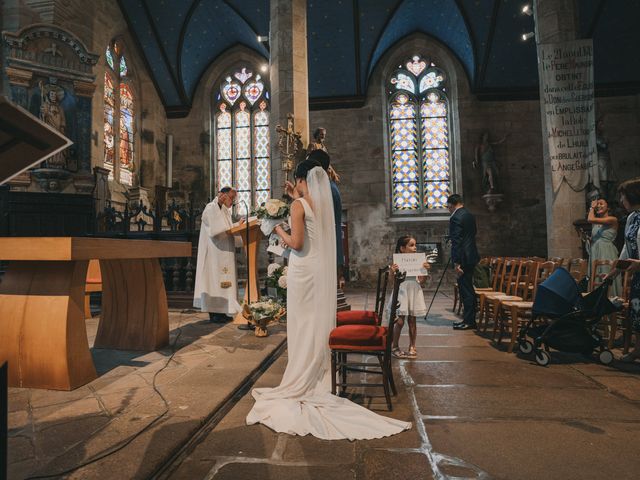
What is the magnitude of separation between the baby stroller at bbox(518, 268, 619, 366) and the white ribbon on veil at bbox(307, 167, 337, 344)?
2198 mm

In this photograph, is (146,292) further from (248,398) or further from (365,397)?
(365,397)

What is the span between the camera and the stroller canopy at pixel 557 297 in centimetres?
365

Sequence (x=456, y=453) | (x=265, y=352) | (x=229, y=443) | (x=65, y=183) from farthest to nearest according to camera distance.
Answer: (x=65, y=183), (x=265, y=352), (x=229, y=443), (x=456, y=453)

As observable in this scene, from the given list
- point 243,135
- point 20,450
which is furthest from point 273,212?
point 243,135

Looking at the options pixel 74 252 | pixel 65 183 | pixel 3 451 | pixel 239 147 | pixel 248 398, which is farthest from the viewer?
pixel 239 147

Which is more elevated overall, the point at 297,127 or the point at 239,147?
the point at 239,147

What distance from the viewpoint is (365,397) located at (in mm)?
2904

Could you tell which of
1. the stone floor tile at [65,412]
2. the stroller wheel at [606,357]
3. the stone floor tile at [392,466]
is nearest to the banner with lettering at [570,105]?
the stroller wheel at [606,357]

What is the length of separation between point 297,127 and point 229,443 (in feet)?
20.9

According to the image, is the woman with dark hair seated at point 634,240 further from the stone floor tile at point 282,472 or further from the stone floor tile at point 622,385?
the stone floor tile at point 282,472

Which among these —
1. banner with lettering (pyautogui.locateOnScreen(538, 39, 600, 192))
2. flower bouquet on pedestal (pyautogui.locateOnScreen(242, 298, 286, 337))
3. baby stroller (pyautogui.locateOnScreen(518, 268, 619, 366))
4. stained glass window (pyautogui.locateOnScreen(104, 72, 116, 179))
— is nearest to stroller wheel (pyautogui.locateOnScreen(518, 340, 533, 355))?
baby stroller (pyautogui.locateOnScreen(518, 268, 619, 366))

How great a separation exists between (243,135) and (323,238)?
39.6ft

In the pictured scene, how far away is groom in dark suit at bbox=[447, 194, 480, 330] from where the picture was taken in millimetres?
5281

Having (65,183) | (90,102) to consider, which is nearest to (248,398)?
(65,183)
